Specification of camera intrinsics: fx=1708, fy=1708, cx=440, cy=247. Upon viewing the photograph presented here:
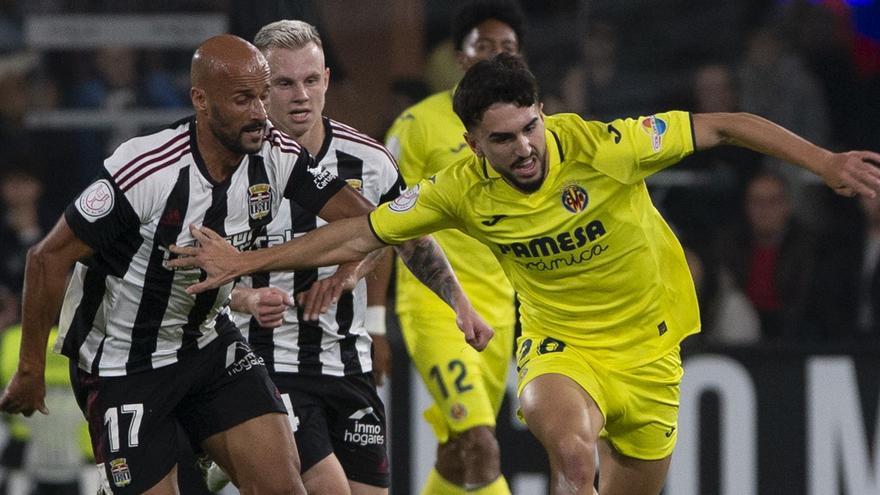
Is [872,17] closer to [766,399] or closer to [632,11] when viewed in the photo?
[632,11]

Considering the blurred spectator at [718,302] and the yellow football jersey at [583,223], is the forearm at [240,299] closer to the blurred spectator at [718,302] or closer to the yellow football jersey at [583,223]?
the yellow football jersey at [583,223]

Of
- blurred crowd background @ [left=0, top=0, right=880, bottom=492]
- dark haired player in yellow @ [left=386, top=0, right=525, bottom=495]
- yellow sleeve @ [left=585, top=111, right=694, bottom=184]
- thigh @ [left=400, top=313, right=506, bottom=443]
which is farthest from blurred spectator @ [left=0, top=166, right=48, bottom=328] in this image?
yellow sleeve @ [left=585, top=111, right=694, bottom=184]

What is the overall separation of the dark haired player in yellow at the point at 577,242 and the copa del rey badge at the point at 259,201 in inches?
5.1

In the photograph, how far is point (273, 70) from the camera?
243 inches

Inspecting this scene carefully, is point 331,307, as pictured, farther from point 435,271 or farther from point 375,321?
point 375,321

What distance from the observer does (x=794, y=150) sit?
537cm

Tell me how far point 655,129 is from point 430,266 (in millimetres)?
1020

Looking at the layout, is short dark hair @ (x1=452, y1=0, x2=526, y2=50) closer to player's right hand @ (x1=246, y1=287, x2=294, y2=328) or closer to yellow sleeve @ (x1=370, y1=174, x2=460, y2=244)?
yellow sleeve @ (x1=370, y1=174, x2=460, y2=244)

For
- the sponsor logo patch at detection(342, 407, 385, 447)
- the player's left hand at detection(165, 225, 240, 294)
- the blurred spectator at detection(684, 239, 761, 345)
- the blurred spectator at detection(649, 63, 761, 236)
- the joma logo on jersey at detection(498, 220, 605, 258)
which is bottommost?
the sponsor logo patch at detection(342, 407, 385, 447)

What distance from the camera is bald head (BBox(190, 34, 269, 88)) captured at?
206 inches

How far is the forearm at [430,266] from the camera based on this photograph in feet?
19.7

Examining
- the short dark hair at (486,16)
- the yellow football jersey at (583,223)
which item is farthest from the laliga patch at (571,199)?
the short dark hair at (486,16)

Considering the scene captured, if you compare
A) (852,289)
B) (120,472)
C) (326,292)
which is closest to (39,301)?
(120,472)

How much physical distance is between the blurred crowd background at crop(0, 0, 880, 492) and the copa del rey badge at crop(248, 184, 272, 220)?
3019 millimetres
